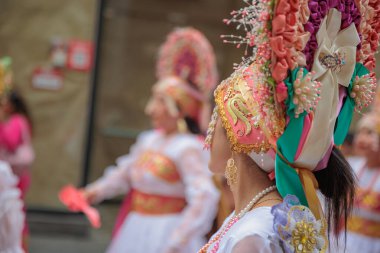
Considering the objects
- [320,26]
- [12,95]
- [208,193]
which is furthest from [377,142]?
[320,26]

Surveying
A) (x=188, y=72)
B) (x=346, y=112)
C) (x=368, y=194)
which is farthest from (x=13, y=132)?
(x=346, y=112)

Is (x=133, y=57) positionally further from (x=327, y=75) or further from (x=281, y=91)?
(x=281, y=91)

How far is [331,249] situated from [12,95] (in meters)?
5.16

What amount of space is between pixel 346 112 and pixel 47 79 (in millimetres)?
6352

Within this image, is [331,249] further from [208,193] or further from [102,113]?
[102,113]

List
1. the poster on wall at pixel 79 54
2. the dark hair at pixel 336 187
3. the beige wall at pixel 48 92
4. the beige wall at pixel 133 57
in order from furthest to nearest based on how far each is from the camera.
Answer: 1. the beige wall at pixel 133 57
2. the poster on wall at pixel 79 54
3. the beige wall at pixel 48 92
4. the dark hair at pixel 336 187

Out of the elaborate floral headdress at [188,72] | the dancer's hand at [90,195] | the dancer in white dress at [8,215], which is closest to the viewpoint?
the dancer in white dress at [8,215]

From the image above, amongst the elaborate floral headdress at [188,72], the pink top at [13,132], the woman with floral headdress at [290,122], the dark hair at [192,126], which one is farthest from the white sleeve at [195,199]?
the woman with floral headdress at [290,122]

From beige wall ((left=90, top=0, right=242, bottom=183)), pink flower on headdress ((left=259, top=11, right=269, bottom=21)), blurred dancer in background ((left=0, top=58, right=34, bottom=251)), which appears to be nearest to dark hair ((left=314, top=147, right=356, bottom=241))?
pink flower on headdress ((left=259, top=11, right=269, bottom=21))

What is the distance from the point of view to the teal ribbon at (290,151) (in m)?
2.24

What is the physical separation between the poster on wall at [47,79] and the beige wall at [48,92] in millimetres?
55

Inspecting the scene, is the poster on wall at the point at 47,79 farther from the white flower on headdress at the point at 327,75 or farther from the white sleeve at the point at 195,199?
the white flower on headdress at the point at 327,75

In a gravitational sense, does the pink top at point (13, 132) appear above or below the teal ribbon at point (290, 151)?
below

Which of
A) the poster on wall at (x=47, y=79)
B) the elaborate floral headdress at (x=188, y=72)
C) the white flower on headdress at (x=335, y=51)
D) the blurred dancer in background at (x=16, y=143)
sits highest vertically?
the white flower on headdress at (x=335, y=51)
